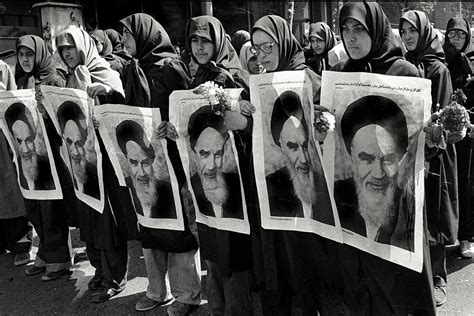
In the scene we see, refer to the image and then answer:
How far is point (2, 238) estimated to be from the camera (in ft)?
16.3

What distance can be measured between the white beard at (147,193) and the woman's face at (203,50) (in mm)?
816

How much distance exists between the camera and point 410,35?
3637 mm

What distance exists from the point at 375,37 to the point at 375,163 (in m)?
0.62

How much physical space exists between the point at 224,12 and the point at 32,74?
1101 centimetres

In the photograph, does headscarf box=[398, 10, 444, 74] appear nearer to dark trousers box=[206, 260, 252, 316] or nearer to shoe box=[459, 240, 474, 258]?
shoe box=[459, 240, 474, 258]

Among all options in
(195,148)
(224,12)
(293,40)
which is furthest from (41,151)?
(224,12)

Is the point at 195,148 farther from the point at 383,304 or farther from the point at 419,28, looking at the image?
the point at 419,28

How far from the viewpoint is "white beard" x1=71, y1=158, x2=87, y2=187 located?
141 inches

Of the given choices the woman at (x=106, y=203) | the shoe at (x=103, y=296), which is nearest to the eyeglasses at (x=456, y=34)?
the woman at (x=106, y=203)

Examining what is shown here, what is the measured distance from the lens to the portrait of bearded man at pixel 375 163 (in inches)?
87.5

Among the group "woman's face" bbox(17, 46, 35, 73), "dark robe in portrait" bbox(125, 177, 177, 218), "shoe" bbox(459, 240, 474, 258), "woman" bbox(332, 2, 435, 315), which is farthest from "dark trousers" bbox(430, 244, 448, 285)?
"woman's face" bbox(17, 46, 35, 73)

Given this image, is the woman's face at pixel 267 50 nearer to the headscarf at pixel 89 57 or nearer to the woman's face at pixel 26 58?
the headscarf at pixel 89 57

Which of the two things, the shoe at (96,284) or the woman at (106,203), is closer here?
the woman at (106,203)

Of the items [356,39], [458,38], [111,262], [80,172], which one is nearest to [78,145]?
[80,172]
